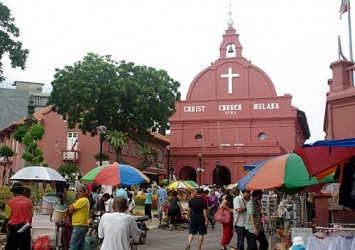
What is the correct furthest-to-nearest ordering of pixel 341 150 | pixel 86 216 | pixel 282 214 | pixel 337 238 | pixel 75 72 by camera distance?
pixel 75 72
pixel 282 214
pixel 86 216
pixel 341 150
pixel 337 238

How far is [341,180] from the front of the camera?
7727 mm

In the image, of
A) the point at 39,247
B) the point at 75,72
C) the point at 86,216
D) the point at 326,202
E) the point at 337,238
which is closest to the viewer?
the point at 337,238

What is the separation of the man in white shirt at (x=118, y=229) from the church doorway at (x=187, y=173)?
37536mm

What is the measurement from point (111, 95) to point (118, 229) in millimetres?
27805

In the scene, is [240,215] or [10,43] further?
[10,43]

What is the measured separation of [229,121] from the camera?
4322 cm

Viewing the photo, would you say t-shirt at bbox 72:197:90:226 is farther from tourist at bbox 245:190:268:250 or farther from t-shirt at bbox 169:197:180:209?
t-shirt at bbox 169:197:180:209

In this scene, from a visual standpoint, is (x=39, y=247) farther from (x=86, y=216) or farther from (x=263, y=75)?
(x=263, y=75)

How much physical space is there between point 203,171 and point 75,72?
48.6 feet

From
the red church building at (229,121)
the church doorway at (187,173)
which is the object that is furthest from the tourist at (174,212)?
the church doorway at (187,173)

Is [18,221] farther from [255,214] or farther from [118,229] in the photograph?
[255,214]

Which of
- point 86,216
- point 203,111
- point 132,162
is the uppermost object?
point 203,111

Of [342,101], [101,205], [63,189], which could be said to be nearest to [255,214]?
[63,189]

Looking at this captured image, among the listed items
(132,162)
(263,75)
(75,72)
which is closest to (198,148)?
(132,162)
